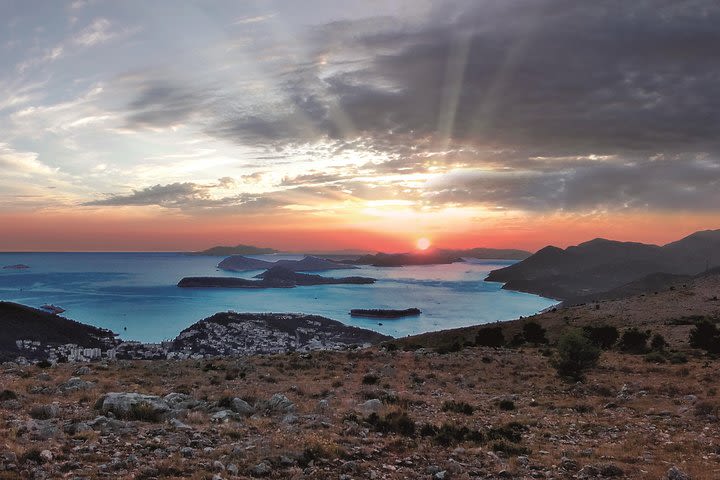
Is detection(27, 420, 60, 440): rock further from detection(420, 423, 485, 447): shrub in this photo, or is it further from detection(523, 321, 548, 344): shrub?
detection(523, 321, 548, 344): shrub

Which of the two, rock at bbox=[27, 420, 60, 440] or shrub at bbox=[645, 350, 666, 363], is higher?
rock at bbox=[27, 420, 60, 440]

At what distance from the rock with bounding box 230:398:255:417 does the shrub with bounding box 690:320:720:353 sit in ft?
118

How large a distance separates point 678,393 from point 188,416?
899 inches

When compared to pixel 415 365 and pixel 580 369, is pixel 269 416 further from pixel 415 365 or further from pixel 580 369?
pixel 580 369

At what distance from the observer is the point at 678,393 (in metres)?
22.0

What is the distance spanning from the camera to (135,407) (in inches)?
616

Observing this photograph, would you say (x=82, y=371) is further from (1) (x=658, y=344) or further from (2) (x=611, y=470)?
(1) (x=658, y=344)

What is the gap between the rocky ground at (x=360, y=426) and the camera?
1095 centimetres

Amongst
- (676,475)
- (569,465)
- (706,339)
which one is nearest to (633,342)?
(706,339)

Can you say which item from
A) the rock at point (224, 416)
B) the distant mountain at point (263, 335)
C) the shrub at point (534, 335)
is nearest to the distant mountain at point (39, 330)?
the distant mountain at point (263, 335)

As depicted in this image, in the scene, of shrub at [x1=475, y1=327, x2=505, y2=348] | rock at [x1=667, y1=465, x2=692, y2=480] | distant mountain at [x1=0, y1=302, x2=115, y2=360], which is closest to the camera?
rock at [x1=667, y1=465, x2=692, y2=480]

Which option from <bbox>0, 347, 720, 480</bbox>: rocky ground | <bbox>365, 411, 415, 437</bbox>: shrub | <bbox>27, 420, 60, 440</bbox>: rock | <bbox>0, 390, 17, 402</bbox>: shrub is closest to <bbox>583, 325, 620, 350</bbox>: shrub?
<bbox>0, 347, 720, 480</bbox>: rocky ground

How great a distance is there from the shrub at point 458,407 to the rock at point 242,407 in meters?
8.02

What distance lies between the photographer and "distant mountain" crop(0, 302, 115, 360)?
11260 cm
